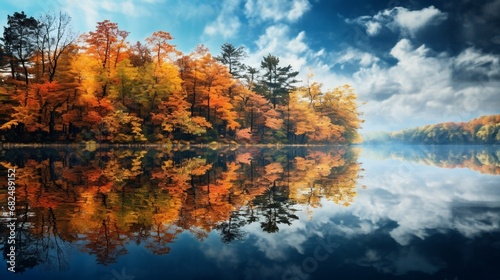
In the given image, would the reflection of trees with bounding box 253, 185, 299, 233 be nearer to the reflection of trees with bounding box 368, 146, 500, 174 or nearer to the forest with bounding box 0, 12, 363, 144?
the reflection of trees with bounding box 368, 146, 500, 174

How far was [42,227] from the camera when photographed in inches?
257

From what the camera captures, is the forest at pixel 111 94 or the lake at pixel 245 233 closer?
the lake at pixel 245 233

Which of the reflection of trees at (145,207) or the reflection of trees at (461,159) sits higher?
the reflection of trees at (461,159)

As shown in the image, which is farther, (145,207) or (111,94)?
(111,94)

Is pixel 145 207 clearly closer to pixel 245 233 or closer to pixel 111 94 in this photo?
pixel 245 233

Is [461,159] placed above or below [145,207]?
above

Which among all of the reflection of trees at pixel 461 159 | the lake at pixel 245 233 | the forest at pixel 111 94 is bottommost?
the lake at pixel 245 233

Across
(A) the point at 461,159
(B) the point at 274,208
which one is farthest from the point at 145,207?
(A) the point at 461,159

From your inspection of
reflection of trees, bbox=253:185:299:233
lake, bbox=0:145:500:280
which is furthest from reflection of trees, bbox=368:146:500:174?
reflection of trees, bbox=253:185:299:233

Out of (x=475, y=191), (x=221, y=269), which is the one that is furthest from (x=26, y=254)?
(x=475, y=191)

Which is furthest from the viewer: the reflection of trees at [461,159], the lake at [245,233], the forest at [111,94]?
the forest at [111,94]

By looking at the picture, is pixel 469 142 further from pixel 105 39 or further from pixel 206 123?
pixel 105 39

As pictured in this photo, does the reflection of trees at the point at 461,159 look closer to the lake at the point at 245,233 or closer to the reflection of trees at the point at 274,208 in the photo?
the lake at the point at 245,233

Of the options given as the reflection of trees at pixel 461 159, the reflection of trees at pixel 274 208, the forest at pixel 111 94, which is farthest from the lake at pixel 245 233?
the forest at pixel 111 94
